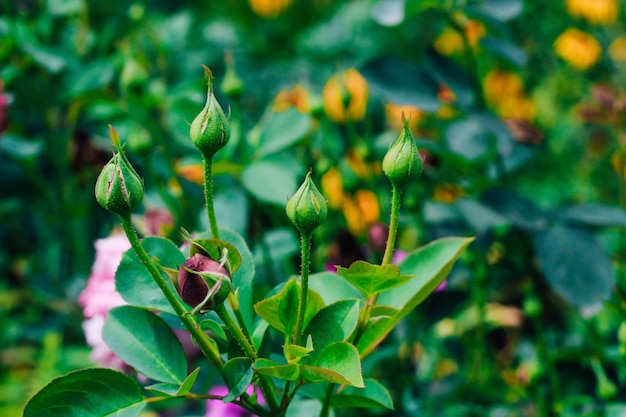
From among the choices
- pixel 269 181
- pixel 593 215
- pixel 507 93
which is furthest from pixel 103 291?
pixel 507 93

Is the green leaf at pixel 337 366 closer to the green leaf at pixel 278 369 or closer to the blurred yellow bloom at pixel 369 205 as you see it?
the green leaf at pixel 278 369

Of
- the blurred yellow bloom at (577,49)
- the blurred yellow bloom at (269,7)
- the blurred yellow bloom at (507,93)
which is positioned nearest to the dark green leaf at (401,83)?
the blurred yellow bloom at (507,93)

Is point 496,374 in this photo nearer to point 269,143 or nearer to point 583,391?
point 583,391

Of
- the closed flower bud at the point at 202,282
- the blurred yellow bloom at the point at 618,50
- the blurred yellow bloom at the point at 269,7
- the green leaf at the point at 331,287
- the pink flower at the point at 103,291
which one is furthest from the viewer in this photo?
the blurred yellow bloom at the point at 269,7

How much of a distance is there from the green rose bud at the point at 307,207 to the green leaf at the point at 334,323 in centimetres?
6

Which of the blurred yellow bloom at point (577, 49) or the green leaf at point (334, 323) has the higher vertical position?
the green leaf at point (334, 323)

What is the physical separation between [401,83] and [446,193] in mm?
280

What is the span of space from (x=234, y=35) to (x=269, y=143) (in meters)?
0.58

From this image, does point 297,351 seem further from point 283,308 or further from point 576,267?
point 576,267

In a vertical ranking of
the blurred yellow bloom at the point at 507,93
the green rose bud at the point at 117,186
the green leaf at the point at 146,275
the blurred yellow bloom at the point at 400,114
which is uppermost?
the green rose bud at the point at 117,186

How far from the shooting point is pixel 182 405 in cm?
88

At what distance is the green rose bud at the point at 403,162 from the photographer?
15.5 inches

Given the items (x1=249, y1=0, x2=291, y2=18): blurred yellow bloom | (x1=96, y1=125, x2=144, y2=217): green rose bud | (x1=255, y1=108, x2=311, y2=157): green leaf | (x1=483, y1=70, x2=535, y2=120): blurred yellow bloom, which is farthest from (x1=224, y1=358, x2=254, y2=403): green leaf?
(x1=249, y1=0, x2=291, y2=18): blurred yellow bloom

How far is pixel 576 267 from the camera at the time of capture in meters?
0.76
